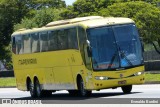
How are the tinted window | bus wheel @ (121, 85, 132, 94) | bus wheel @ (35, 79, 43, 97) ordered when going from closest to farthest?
bus wheel @ (121, 85, 132, 94)
the tinted window
bus wheel @ (35, 79, 43, 97)

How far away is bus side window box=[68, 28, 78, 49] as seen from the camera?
26719mm

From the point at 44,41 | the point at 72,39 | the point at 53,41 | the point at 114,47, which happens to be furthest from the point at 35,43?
the point at 114,47

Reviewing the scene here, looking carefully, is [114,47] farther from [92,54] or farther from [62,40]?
[62,40]

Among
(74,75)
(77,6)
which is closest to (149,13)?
(77,6)

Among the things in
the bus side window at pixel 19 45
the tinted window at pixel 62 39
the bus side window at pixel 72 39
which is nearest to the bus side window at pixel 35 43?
the bus side window at pixel 19 45

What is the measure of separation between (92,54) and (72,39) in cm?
182

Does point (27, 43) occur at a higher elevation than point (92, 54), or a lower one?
higher

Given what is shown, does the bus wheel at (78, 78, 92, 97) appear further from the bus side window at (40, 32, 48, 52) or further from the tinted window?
the bus side window at (40, 32, 48, 52)

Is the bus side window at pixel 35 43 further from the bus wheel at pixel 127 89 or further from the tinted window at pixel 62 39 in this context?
the bus wheel at pixel 127 89

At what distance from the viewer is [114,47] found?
25562 millimetres

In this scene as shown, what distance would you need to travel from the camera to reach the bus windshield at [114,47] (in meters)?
25.4

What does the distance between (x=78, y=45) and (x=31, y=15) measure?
2867 inches

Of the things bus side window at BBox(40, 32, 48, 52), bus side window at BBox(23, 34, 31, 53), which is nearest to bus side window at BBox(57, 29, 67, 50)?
bus side window at BBox(40, 32, 48, 52)

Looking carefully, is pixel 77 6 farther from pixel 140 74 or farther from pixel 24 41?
pixel 140 74
